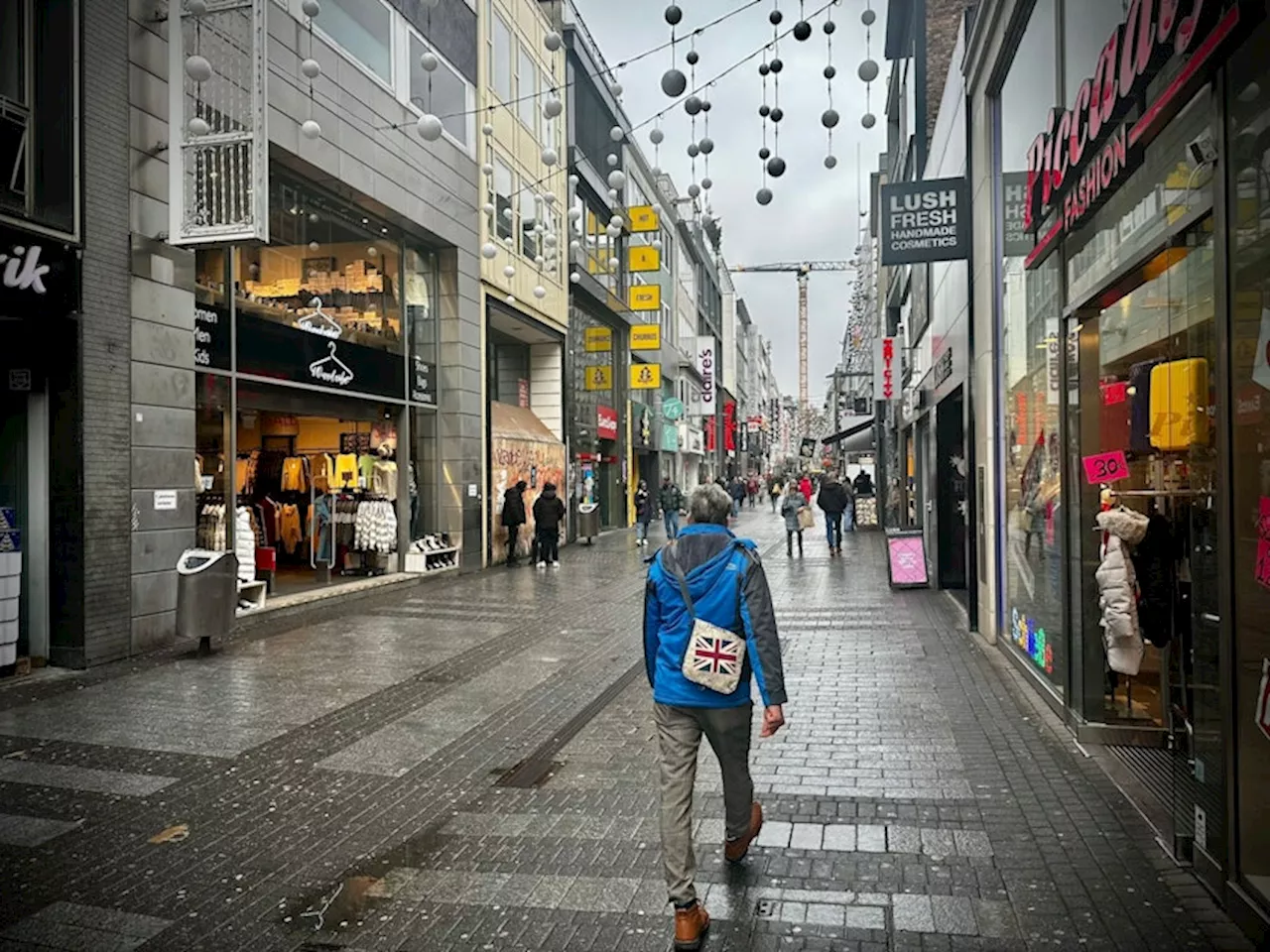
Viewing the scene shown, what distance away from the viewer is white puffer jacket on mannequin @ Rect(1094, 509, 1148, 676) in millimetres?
5156

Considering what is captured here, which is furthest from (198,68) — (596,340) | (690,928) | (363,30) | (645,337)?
(645,337)

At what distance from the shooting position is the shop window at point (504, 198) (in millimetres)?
19281

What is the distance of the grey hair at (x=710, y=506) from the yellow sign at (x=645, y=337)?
88.6 feet

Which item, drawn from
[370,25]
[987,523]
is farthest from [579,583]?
[370,25]

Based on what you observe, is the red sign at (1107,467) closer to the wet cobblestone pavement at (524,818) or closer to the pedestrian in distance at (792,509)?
the wet cobblestone pavement at (524,818)

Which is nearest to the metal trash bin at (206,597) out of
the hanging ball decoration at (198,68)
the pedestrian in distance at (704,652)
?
the hanging ball decoration at (198,68)

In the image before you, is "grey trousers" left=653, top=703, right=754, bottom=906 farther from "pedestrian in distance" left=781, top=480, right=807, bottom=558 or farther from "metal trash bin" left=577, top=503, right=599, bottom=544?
"metal trash bin" left=577, top=503, right=599, bottom=544

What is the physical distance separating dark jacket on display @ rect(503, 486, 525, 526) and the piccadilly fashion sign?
41.6 feet

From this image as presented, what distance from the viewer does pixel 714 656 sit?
154 inches

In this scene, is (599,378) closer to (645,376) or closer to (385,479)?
(645,376)

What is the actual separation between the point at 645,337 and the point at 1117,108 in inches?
1032

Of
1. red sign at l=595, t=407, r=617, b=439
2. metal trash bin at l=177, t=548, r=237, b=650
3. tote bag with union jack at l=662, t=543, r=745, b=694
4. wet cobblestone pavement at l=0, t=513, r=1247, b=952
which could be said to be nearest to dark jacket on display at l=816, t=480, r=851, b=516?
red sign at l=595, t=407, r=617, b=439

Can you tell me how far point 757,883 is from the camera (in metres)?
4.21

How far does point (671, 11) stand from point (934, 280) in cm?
976
